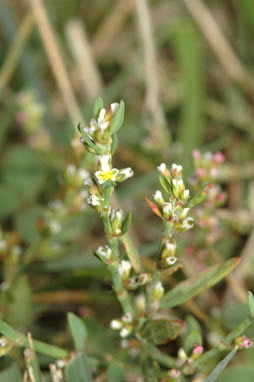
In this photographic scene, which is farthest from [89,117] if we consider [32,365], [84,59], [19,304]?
[32,365]

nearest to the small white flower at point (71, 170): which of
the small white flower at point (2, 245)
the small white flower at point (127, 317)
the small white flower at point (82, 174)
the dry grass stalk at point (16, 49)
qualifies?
the small white flower at point (82, 174)

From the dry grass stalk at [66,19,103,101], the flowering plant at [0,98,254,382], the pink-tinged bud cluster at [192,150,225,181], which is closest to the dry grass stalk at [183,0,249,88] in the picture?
the dry grass stalk at [66,19,103,101]

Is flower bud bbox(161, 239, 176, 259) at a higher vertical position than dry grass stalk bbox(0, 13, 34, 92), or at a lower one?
lower

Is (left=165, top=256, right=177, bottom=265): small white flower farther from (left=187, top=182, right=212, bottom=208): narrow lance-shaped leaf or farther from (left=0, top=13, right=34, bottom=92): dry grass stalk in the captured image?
(left=0, top=13, right=34, bottom=92): dry grass stalk

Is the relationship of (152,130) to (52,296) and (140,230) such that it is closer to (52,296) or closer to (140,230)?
(140,230)

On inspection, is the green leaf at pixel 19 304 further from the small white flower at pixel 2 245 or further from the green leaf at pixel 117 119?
the green leaf at pixel 117 119

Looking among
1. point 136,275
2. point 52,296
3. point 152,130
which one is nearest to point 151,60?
point 152,130

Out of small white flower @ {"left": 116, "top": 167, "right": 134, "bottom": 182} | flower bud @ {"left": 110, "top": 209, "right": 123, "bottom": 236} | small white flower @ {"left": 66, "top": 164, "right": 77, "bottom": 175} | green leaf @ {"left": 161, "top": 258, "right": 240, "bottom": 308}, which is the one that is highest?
small white flower @ {"left": 66, "top": 164, "right": 77, "bottom": 175}
